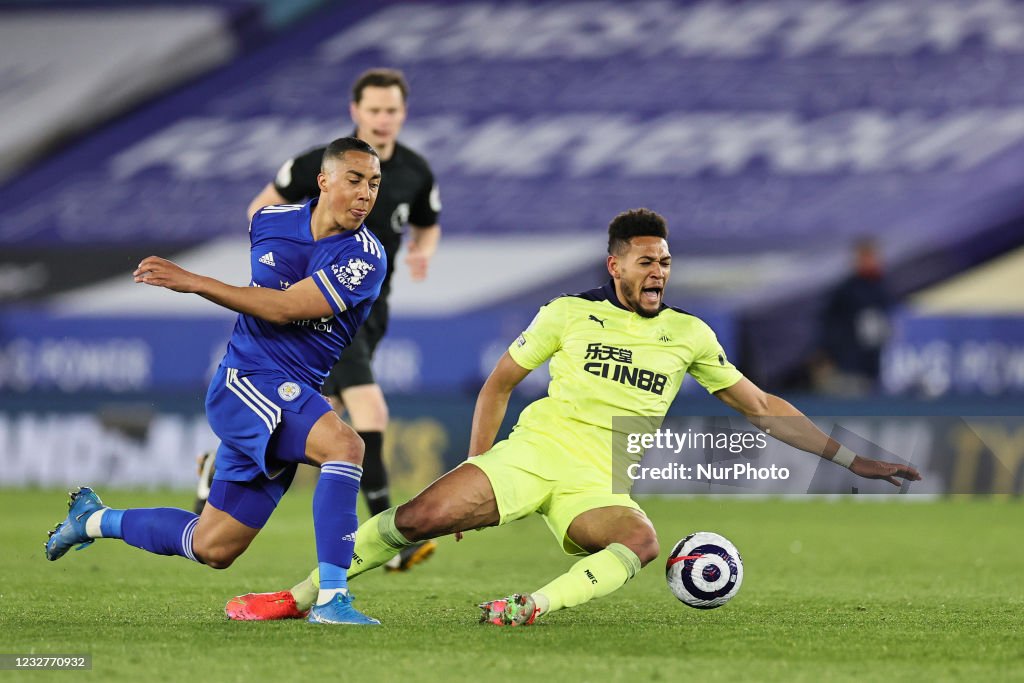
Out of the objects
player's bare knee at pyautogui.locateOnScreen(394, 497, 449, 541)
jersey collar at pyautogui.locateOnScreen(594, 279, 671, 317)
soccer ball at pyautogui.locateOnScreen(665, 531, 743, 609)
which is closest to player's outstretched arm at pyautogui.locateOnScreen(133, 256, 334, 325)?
player's bare knee at pyautogui.locateOnScreen(394, 497, 449, 541)

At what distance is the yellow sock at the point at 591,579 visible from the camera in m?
→ 5.51

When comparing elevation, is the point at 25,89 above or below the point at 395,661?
above

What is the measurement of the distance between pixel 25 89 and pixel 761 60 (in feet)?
34.1

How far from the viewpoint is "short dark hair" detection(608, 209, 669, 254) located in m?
5.96

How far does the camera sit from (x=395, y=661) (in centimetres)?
474

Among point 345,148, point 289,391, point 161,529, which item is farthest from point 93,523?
point 345,148

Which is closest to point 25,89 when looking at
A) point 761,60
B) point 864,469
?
point 761,60

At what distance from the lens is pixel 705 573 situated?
231 inches

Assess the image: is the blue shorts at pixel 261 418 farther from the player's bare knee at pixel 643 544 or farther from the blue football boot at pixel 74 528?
the player's bare knee at pixel 643 544

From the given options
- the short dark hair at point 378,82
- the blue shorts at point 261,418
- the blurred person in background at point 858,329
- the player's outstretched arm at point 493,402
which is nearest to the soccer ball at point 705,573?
the player's outstretched arm at point 493,402

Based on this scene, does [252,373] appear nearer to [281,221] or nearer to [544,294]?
[281,221]

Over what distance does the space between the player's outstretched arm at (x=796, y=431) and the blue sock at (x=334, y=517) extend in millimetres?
1641

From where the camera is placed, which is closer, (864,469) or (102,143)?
(864,469)

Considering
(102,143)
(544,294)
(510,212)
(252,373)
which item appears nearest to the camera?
(252,373)
